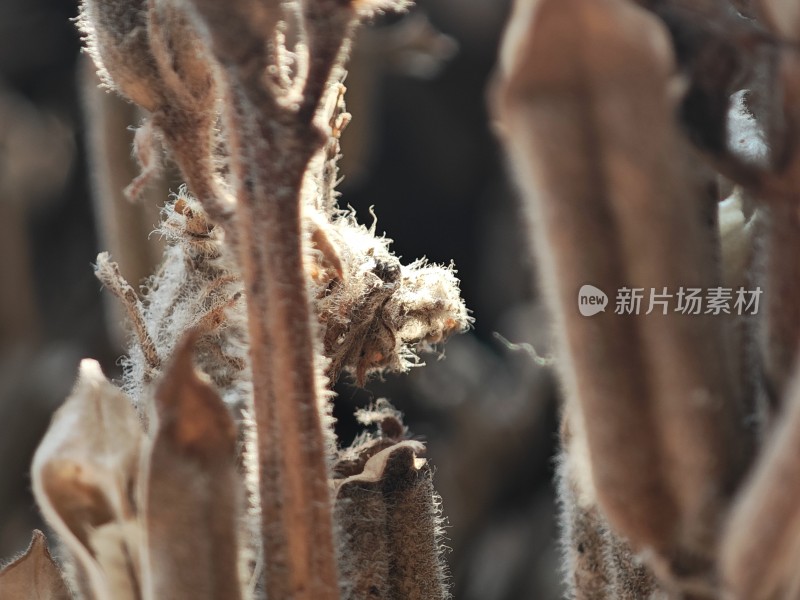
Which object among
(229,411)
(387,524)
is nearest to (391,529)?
(387,524)

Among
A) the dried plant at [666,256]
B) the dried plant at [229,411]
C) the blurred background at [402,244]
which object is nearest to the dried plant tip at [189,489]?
the dried plant at [229,411]

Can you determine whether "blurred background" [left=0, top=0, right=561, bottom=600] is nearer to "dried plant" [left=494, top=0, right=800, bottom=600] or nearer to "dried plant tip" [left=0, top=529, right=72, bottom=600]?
"dried plant tip" [left=0, top=529, right=72, bottom=600]

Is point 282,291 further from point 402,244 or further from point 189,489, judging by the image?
point 402,244

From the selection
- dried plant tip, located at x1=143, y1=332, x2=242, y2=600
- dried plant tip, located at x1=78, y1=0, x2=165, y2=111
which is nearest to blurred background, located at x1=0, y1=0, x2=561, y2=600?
dried plant tip, located at x1=78, y1=0, x2=165, y2=111

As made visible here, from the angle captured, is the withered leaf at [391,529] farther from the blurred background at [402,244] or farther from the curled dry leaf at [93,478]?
the blurred background at [402,244]

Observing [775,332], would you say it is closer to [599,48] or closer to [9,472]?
[599,48]
